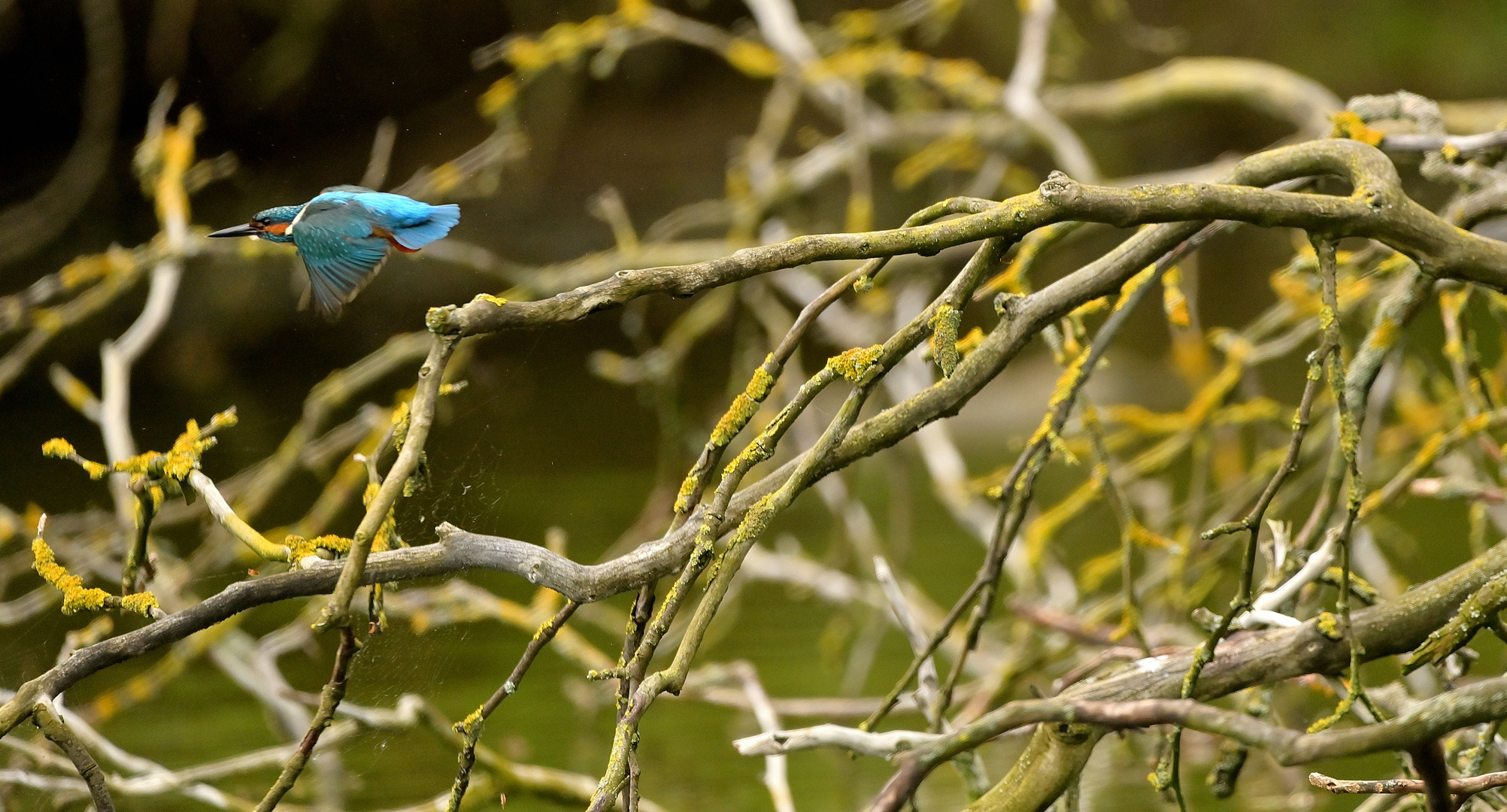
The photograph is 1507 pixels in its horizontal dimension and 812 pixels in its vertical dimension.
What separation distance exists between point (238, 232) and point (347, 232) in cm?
9

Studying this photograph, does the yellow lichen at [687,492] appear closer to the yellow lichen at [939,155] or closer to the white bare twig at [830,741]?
the white bare twig at [830,741]

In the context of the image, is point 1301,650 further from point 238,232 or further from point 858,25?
point 858,25

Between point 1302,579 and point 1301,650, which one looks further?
point 1302,579

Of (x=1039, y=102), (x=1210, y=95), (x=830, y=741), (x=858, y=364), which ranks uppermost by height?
(x=1039, y=102)

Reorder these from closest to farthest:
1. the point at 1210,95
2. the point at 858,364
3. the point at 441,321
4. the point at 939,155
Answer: the point at 441,321 → the point at 858,364 → the point at 1210,95 → the point at 939,155

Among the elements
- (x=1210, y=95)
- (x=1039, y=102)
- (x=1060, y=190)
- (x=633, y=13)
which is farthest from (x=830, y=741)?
(x=1039, y=102)

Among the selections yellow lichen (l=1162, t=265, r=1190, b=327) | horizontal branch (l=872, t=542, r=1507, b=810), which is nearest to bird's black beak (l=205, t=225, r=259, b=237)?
horizontal branch (l=872, t=542, r=1507, b=810)

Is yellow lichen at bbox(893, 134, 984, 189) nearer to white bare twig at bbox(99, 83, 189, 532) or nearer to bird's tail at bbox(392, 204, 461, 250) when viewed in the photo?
white bare twig at bbox(99, 83, 189, 532)

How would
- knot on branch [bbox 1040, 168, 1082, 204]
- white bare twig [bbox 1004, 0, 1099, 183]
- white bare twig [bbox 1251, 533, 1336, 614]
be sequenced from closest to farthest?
1. knot on branch [bbox 1040, 168, 1082, 204]
2. white bare twig [bbox 1251, 533, 1336, 614]
3. white bare twig [bbox 1004, 0, 1099, 183]

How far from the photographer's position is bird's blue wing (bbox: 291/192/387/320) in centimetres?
108

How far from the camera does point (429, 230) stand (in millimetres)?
1093

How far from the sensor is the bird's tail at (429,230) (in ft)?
3.58

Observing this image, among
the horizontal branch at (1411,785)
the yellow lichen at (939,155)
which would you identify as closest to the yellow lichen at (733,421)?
the horizontal branch at (1411,785)

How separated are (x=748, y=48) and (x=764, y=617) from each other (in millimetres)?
2319
